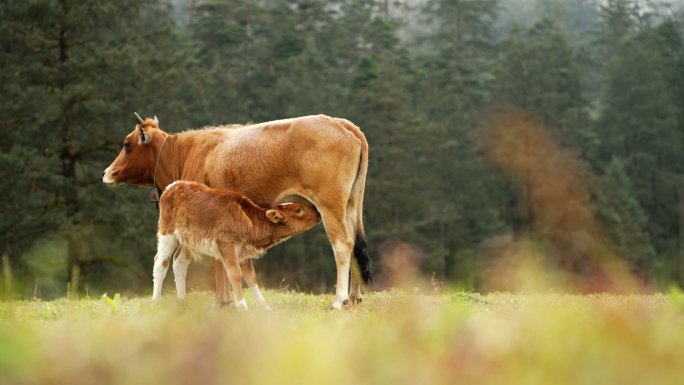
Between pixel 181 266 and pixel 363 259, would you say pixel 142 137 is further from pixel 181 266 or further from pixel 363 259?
pixel 363 259

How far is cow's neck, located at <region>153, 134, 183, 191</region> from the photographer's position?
476 inches

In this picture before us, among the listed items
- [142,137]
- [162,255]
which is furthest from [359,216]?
[142,137]

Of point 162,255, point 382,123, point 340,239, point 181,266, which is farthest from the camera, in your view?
point 382,123

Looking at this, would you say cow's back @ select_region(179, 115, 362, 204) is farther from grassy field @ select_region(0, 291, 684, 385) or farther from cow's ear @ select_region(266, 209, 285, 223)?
grassy field @ select_region(0, 291, 684, 385)

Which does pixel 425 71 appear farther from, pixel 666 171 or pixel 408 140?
pixel 666 171

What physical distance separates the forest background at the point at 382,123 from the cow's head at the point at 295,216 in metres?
18.2

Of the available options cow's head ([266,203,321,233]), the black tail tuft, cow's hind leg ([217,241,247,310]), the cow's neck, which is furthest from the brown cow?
cow's hind leg ([217,241,247,310])

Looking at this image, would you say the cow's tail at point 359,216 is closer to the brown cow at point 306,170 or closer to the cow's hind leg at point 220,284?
the brown cow at point 306,170

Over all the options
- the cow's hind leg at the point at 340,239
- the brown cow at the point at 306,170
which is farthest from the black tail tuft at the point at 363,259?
the cow's hind leg at the point at 340,239

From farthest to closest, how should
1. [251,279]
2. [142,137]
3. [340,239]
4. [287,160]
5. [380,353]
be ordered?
[142,137] → [287,160] → [340,239] → [251,279] → [380,353]

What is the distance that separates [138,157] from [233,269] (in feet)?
11.5

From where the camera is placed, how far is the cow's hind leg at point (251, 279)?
971 cm

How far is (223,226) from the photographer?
9766 millimetres

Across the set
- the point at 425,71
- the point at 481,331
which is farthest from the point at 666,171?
the point at 481,331
